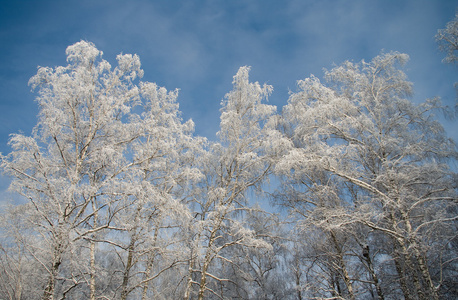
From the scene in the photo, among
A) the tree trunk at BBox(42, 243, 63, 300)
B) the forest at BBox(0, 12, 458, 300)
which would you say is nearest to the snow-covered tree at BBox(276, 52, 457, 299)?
the forest at BBox(0, 12, 458, 300)

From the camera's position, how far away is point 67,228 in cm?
540

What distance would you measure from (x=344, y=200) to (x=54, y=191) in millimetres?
9798

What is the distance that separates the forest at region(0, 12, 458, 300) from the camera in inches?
244

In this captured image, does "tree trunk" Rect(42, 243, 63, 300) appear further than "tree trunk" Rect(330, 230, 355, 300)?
No

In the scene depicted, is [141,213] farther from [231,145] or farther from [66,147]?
[231,145]

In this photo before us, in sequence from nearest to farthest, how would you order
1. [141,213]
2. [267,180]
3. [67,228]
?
[67,228]
[141,213]
[267,180]

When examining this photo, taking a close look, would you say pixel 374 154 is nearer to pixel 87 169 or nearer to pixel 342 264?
pixel 342 264

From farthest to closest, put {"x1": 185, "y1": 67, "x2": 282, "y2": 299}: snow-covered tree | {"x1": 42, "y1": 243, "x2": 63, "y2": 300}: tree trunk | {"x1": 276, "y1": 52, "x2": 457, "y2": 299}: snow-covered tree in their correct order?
{"x1": 185, "y1": 67, "x2": 282, "y2": 299}: snow-covered tree, {"x1": 276, "y1": 52, "x2": 457, "y2": 299}: snow-covered tree, {"x1": 42, "y1": 243, "x2": 63, "y2": 300}: tree trunk

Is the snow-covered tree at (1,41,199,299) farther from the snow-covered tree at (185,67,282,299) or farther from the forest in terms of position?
the snow-covered tree at (185,67,282,299)

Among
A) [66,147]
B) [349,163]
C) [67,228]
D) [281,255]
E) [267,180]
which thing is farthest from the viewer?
[281,255]

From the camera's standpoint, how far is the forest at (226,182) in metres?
6.20

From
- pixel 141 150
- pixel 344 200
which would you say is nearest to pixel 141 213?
pixel 141 150

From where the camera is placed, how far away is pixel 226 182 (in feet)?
33.4

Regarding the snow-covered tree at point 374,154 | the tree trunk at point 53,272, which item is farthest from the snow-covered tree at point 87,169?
the snow-covered tree at point 374,154
